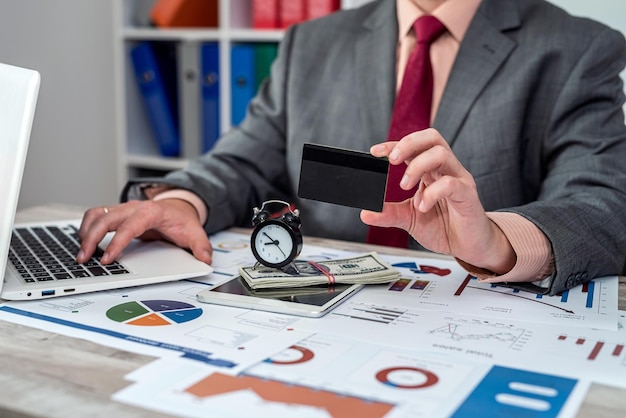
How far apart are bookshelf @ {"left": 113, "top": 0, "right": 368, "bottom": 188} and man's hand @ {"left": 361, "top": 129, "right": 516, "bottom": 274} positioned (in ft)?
5.43

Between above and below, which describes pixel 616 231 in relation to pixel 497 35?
below

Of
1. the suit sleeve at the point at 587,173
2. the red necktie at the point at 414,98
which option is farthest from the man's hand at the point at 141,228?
the suit sleeve at the point at 587,173

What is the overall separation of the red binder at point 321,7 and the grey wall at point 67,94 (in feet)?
2.92

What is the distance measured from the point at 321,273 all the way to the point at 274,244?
77 millimetres

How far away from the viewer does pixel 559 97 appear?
56.1 inches

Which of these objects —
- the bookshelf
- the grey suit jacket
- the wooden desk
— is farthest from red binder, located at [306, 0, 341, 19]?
the wooden desk

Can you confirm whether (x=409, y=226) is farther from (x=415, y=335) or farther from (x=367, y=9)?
(x=367, y=9)

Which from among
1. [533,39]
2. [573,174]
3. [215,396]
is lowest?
[215,396]

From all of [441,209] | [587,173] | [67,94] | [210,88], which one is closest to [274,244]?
[441,209]

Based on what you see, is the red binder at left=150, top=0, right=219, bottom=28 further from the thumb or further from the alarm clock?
the alarm clock

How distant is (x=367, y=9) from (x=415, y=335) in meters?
1.02

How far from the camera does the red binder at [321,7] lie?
100.0 inches

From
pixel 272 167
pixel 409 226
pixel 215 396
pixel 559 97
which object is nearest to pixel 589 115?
pixel 559 97

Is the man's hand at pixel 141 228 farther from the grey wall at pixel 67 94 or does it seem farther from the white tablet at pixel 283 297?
the grey wall at pixel 67 94
